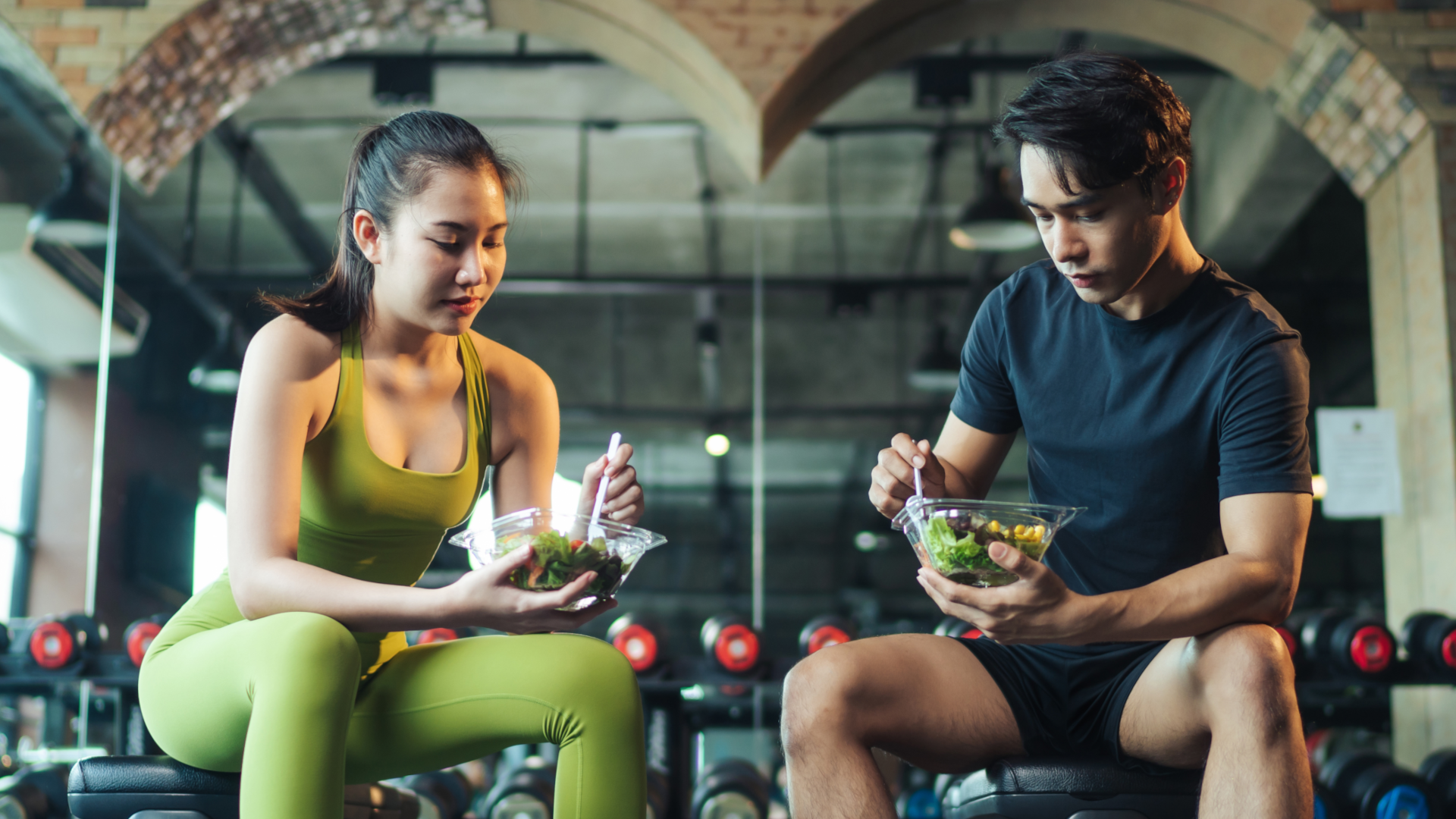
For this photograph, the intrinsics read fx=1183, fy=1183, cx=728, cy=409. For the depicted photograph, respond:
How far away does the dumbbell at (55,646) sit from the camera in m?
3.56

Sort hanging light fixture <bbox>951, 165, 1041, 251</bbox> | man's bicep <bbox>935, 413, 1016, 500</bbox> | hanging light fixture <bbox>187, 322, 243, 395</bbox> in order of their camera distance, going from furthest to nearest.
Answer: hanging light fixture <bbox>187, 322, 243, 395</bbox> → hanging light fixture <bbox>951, 165, 1041, 251</bbox> → man's bicep <bbox>935, 413, 1016, 500</bbox>

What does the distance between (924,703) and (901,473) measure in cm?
31

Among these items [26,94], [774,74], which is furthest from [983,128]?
[26,94]

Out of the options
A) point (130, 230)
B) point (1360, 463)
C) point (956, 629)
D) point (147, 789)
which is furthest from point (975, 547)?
point (130, 230)

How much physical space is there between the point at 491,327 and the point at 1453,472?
5745mm

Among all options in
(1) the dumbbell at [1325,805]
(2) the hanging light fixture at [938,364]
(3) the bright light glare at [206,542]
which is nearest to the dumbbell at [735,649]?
(1) the dumbbell at [1325,805]

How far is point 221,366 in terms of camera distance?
22.0ft

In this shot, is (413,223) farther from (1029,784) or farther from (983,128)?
(983,128)

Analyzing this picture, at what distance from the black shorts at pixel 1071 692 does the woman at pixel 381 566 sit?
21.1 inches

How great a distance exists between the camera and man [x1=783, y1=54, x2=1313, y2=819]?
1392 mm

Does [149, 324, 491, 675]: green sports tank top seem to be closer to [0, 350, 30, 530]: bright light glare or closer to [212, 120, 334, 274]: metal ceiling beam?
[0, 350, 30, 530]: bright light glare

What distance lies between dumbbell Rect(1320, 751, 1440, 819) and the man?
207 cm

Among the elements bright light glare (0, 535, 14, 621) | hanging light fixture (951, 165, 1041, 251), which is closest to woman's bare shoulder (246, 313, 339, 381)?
hanging light fixture (951, 165, 1041, 251)

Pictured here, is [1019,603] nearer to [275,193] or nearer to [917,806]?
[917,806]
